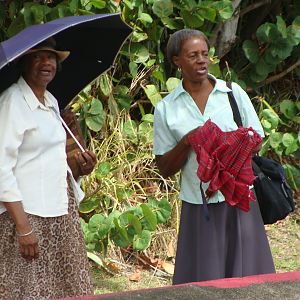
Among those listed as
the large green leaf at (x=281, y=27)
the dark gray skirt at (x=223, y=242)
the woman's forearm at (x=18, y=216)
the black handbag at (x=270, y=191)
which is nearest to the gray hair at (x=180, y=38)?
the black handbag at (x=270, y=191)

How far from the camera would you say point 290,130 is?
6.08 metres

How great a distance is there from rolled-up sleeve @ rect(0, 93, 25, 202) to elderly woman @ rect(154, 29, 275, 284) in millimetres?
670

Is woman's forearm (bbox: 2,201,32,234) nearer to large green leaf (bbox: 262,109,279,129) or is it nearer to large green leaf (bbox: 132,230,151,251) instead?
large green leaf (bbox: 132,230,151,251)

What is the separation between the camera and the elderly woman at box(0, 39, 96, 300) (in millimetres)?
2965

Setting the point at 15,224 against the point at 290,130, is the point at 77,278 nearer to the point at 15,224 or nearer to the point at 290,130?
the point at 15,224

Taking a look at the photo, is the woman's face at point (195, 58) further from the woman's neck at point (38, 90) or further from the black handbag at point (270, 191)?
the woman's neck at point (38, 90)

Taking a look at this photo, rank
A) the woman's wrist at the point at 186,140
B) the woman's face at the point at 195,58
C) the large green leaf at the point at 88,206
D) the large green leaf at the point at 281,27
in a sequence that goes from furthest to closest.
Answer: the large green leaf at the point at 281,27, the large green leaf at the point at 88,206, the woman's face at the point at 195,58, the woman's wrist at the point at 186,140

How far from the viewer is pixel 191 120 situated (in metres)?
3.29

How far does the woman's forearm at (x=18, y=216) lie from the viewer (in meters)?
2.96

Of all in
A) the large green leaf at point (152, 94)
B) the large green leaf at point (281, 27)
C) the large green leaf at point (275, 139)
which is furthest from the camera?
the large green leaf at point (275, 139)

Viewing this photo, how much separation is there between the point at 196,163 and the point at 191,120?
0.18m

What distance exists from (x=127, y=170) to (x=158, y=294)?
3152mm

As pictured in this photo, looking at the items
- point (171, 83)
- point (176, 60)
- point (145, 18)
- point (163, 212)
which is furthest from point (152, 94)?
point (176, 60)

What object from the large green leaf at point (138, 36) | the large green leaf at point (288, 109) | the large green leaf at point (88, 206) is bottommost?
the large green leaf at point (88, 206)
